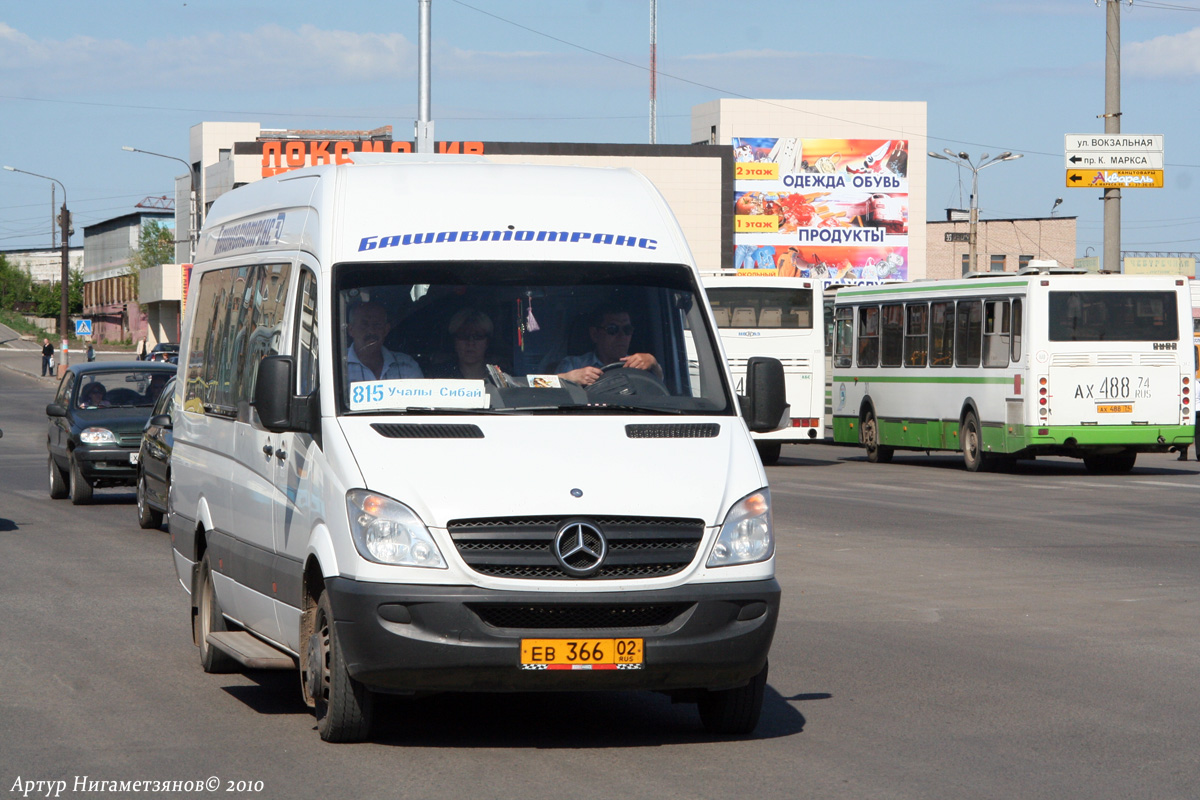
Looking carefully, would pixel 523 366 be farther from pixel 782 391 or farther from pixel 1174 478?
pixel 1174 478

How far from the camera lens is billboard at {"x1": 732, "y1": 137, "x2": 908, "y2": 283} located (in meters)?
77.1

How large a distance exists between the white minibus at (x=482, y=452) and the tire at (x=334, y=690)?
0.5 inches

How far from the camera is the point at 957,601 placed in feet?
38.7

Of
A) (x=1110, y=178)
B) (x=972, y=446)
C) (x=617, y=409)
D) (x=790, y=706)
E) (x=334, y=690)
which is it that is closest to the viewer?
(x=334, y=690)

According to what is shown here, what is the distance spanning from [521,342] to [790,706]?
216 centimetres

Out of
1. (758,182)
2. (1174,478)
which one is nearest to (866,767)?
(1174,478)

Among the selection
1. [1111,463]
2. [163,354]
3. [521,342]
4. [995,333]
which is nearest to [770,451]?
[995,333]

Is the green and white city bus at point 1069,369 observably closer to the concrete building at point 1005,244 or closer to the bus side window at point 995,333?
the bus side window at point 995,333

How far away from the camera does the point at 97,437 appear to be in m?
19.8

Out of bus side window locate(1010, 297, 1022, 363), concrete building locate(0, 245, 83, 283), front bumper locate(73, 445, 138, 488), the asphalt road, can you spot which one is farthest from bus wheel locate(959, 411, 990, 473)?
concrete building locate(0, 245, 83, 283)

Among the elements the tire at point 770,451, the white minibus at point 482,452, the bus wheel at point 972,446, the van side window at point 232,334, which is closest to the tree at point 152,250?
the tire at point 770,451

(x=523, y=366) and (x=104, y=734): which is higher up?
(x=523, y=366)

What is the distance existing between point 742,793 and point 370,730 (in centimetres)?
168

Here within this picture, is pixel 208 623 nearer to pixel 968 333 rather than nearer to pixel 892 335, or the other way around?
pixel 968 333
